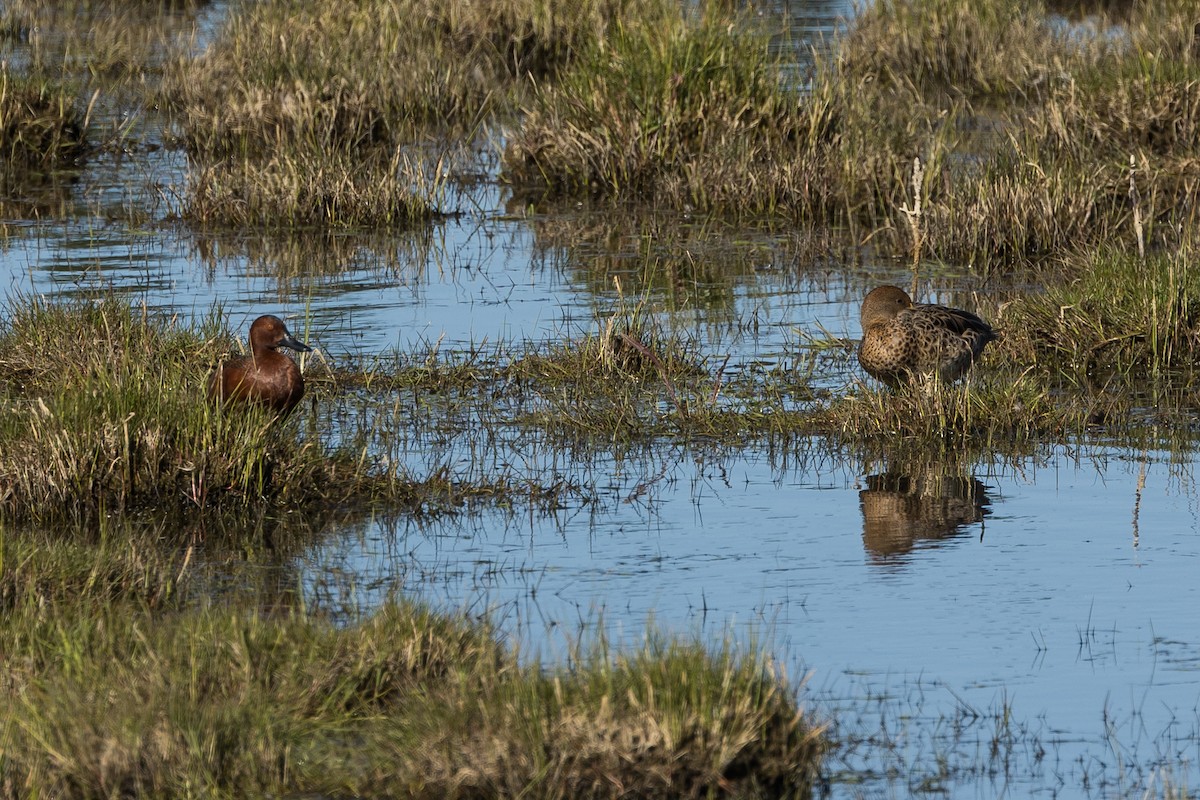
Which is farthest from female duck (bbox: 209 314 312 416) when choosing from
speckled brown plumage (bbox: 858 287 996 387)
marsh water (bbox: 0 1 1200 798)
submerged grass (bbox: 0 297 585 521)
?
speckled brown plumage (bbox: 858 287 996 387)

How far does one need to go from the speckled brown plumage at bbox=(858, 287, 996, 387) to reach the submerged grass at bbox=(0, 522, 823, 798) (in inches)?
149

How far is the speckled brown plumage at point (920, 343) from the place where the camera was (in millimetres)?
8555

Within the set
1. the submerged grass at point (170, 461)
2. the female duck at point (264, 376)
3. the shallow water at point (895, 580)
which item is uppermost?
the female duck at point (264, 376)

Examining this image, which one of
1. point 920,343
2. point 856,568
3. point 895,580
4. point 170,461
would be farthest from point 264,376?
point 920,343

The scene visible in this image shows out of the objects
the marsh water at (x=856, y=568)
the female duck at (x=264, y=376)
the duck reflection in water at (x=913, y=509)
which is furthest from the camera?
the female duck at (x=264, y=376)

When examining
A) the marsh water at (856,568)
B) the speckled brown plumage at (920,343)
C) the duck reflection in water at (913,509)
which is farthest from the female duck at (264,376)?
the speckled brown plumage at (920,343)

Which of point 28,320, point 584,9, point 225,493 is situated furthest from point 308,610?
point 584,9

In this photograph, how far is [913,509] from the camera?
7.18 m

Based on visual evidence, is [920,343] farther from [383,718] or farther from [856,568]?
[383,718]

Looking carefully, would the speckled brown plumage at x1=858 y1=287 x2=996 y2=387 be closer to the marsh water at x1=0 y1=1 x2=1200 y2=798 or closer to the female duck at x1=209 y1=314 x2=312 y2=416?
the marsh water at x1=0 y1=1 x2=1200 y2=798

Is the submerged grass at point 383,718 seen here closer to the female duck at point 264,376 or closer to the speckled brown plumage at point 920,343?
the female duck at point 264,376

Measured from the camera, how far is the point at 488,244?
12.5 meters

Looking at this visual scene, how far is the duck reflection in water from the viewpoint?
22.2ft

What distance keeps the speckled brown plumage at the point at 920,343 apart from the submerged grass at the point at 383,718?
3.79 metres
